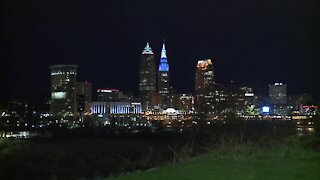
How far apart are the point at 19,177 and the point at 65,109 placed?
352ft

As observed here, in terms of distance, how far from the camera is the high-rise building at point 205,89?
239ft

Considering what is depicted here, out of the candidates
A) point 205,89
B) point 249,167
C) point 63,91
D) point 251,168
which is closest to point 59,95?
point 63,91

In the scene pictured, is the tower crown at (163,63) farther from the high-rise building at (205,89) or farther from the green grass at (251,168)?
the green grass at (251,168)

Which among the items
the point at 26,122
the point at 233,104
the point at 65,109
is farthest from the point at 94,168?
the point at 65,109

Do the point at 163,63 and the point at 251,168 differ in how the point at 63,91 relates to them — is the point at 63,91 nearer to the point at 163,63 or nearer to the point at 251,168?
the point at 163,63

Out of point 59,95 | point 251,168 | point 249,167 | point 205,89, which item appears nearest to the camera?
point 251,168

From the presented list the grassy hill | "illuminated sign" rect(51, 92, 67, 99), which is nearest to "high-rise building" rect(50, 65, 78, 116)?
"illuminated sign" rect(51, 92, 67, 99)

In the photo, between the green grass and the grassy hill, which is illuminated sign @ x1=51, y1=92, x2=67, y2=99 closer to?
the grassy hill

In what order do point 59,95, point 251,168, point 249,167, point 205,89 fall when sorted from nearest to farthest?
point 251,168
point 249,167
point 205,89
point 59,95

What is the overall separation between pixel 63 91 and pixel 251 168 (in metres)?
136

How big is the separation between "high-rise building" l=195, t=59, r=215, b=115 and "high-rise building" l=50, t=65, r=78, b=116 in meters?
37.4

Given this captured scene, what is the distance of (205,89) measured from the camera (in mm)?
87000

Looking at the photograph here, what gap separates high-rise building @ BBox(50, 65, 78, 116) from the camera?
132 meters

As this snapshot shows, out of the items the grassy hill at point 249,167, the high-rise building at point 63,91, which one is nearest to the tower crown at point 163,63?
the high-rise building at point 63,91
